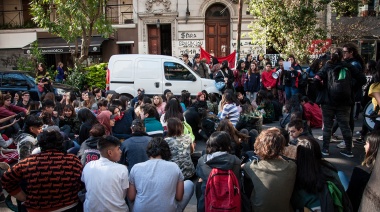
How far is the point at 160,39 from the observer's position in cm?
2359

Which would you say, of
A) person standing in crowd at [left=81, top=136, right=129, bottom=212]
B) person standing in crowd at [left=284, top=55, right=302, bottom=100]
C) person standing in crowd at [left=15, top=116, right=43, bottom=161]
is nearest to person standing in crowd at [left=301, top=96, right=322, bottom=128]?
person standing in crowd at [left=284, top=55, right=302, bottom=100]

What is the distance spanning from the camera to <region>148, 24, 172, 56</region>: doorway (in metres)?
23.5

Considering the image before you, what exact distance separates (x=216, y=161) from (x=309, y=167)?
883mm

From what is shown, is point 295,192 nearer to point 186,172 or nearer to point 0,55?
point 186,172

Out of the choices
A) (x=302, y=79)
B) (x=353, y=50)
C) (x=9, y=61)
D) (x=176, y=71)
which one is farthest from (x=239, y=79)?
(x=9, y=61)

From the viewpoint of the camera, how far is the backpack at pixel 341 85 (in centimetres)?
677

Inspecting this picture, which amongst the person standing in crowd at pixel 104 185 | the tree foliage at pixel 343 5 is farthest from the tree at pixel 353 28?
the person standing in crowd at pixel 104 185

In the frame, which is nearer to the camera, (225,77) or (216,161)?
(216,161)

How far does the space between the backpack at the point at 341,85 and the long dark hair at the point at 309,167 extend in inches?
133

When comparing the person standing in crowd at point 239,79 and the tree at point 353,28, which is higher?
the tree at point 353,28

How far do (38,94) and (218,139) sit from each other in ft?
33.5

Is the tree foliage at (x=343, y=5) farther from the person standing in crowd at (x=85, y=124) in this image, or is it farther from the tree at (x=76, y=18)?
the person standing in crowd at (x=85, y=124)

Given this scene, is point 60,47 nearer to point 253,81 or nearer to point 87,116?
point 253,81

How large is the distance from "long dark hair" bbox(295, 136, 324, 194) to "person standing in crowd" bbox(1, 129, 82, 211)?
213 centimetres
